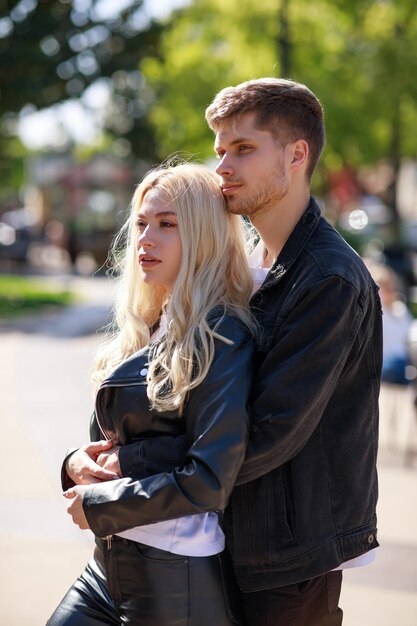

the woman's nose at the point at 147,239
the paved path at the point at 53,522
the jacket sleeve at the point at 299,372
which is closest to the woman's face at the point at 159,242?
the woman's nose at the point at 147,239

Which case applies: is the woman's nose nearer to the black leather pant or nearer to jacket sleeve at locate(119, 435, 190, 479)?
jacket sleeve at locate(119, 435, 190, 479)

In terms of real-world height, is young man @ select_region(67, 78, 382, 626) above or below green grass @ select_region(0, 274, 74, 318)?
below

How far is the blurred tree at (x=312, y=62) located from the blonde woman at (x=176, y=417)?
45.9ft

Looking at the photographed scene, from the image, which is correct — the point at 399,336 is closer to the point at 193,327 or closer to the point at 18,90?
the point at 193,327

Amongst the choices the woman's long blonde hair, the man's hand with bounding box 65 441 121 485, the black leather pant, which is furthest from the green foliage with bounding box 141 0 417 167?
the black leather pant

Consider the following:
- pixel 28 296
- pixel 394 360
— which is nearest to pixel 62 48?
pixel 28 296

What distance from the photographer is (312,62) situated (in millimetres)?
22016

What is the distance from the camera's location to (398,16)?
59.9ft

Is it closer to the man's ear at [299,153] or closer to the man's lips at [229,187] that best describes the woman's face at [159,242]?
the man's lips at [229,187]

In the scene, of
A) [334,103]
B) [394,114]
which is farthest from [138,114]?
[394,114]

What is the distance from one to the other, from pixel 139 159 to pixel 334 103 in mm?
10751

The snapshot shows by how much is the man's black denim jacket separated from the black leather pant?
70 millimetres

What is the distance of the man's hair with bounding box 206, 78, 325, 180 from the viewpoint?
7.89ft

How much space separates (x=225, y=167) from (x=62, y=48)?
58.8 ft
